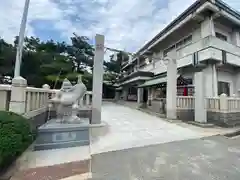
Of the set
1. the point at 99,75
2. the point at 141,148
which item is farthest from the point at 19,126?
the point at 99,75

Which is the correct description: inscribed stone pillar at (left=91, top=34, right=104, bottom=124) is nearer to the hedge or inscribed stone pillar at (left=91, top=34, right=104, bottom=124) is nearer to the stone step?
the stone step

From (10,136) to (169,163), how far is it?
2.98 metres

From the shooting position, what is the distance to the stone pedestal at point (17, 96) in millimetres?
3191

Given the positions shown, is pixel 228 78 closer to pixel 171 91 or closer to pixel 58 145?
pixel 171 91

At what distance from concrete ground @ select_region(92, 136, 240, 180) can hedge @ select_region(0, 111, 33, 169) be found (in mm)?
1388

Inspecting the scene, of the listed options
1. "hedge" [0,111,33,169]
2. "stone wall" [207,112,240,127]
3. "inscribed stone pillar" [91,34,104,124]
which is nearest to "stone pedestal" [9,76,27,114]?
"hedge" [0,111,33,169]

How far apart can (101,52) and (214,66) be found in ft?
27.0

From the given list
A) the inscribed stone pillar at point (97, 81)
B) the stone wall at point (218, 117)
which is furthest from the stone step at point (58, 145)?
the stone wall at point (218, 117)

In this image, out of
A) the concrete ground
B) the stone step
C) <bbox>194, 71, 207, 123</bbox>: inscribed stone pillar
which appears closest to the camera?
the concrete ground

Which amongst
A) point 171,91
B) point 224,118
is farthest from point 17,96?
point 224,118

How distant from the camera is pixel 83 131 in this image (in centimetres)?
396

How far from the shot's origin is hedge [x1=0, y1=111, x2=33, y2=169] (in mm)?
2263

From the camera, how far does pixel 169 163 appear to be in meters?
3.02

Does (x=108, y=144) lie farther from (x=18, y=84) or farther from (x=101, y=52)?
(x=101, y=52)
